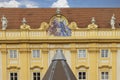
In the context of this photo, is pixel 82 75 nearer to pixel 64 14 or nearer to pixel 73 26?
pixel 73 26

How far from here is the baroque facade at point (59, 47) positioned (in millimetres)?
39469

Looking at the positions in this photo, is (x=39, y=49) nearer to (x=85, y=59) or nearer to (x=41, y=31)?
(x=41, y=31)

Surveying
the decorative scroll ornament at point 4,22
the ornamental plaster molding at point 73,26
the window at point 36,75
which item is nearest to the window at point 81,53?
the ornamental plaster molding at point 73,26

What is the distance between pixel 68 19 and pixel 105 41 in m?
3.90

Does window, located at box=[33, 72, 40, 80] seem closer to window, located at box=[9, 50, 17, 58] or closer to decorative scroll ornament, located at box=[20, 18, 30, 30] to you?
window, located at box=[9, 50, 17, 58]

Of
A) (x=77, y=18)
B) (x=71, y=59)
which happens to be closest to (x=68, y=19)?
(x=77, y=18)

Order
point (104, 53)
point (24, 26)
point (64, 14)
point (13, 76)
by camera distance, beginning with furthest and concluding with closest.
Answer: point (64, 14)
point (104, 53)
point (24, 26)
point (13, 76)

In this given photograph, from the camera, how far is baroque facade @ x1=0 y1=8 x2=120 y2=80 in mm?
39469

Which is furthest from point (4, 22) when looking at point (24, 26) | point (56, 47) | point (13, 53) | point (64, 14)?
point (64, 14)

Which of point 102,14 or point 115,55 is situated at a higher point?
point 102,14

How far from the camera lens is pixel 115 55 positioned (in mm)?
39625

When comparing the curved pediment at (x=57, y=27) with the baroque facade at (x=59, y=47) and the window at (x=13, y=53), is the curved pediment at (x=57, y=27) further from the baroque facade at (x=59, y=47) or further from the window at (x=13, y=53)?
the window at (x=13, y=53)

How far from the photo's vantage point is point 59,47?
3956cm

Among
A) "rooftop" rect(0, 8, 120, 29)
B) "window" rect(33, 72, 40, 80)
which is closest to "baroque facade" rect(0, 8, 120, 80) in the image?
"window" rect(33, 72, 40, 80)
